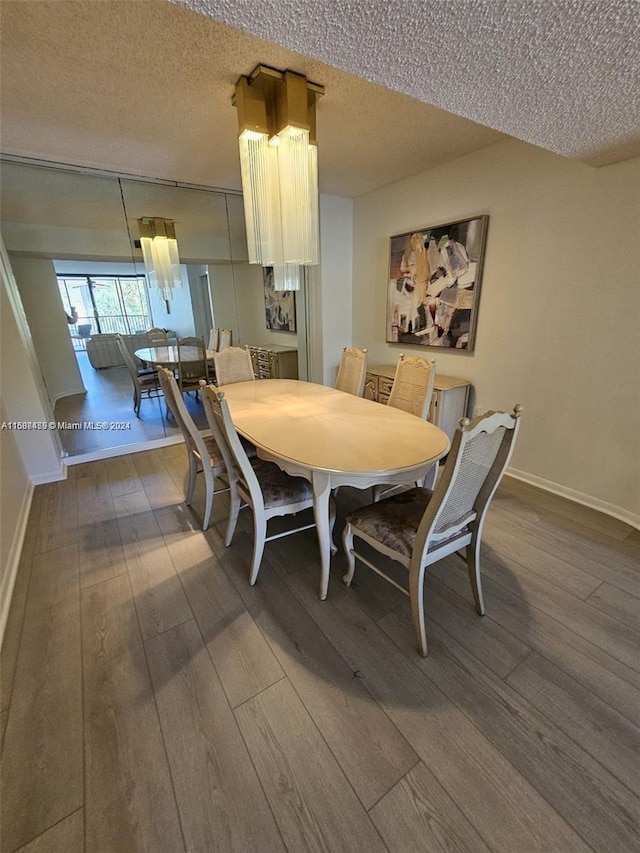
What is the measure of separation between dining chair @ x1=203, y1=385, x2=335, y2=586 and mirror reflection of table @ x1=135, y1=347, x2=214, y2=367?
7.04ft

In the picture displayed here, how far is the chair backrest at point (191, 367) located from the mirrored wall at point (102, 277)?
100mm

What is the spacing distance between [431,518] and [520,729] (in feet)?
2.50

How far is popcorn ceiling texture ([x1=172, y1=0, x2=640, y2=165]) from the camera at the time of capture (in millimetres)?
932

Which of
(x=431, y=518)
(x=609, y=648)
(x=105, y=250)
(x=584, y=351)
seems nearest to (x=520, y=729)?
(x=609, y=648)

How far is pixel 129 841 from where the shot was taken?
3.15 ft

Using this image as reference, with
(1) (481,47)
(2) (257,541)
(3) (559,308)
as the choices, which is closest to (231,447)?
(2) (257,541)

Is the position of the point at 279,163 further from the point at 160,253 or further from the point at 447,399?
the point at 447,399

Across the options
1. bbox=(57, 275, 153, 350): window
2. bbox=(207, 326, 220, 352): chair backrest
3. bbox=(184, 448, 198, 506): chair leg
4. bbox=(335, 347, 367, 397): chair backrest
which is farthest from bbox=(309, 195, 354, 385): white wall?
bbox=(184, 448, 198, 506): chair leg

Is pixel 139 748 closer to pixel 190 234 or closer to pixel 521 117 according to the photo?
pixel 521 117

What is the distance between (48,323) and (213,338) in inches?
59.1

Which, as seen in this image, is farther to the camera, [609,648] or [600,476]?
[600,476]

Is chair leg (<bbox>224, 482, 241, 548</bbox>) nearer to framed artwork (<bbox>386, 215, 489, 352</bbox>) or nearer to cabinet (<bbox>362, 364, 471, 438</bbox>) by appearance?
cabinet (<bbox>362, 364, 471, 438</bbox>)

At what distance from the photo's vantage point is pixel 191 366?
4016 mm

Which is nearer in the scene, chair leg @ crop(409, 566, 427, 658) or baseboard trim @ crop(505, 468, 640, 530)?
chair leg @ crop(409, 566, 427, 658)
